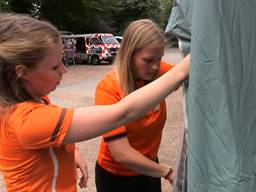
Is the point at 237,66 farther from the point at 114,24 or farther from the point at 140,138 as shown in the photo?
the point at 114,24

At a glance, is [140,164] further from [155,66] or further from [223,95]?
[223,95]

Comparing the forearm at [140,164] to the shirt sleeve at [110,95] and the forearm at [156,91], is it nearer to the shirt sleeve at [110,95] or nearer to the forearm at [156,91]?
the shirt sleeve at [110,95]

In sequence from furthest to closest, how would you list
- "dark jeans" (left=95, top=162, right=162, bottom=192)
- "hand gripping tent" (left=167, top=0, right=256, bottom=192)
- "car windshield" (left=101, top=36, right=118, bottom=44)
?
1. "car windshield" (left=101, top=36, right=118, bottom=44)
2. "dark jeans" (left=95, top=162, right=162, bottom=192)
3. "hand gripping tent" (left=167, top=0, right=256, bottom=192)

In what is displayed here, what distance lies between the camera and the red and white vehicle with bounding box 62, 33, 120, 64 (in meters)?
24.6

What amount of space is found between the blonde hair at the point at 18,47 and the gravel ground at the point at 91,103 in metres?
1.76

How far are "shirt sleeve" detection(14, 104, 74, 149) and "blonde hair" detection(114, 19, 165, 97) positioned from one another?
0.73 metres

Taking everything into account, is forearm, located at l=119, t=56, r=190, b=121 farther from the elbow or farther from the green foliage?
the green foliage

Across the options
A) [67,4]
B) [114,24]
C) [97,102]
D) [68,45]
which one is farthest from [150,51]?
[114,24]

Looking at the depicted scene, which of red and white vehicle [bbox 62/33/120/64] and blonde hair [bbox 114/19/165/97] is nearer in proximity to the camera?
blonde hair [bbox 114/19/165/97]

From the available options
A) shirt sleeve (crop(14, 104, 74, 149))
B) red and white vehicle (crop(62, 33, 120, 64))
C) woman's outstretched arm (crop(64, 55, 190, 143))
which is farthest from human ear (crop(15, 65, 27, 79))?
red and white vehicle (crop(62, 33, 120, 64))

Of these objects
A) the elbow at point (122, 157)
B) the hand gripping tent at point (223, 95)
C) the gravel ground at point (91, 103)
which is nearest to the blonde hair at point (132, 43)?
the elbow at point (122, 157)

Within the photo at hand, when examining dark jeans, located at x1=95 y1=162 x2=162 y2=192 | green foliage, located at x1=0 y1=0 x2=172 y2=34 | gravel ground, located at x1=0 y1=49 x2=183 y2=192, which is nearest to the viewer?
dark jeans, located at x1=95 y1=162 x2=162 y2=192

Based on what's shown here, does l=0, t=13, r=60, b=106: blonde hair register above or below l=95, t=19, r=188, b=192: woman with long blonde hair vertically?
above

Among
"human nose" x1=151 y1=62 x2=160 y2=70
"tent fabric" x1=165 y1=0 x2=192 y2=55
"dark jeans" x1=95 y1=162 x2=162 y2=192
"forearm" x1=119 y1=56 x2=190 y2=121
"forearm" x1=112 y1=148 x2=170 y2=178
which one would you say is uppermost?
"tent fabric" x1=165 y1=0 x2=192 y2=55
